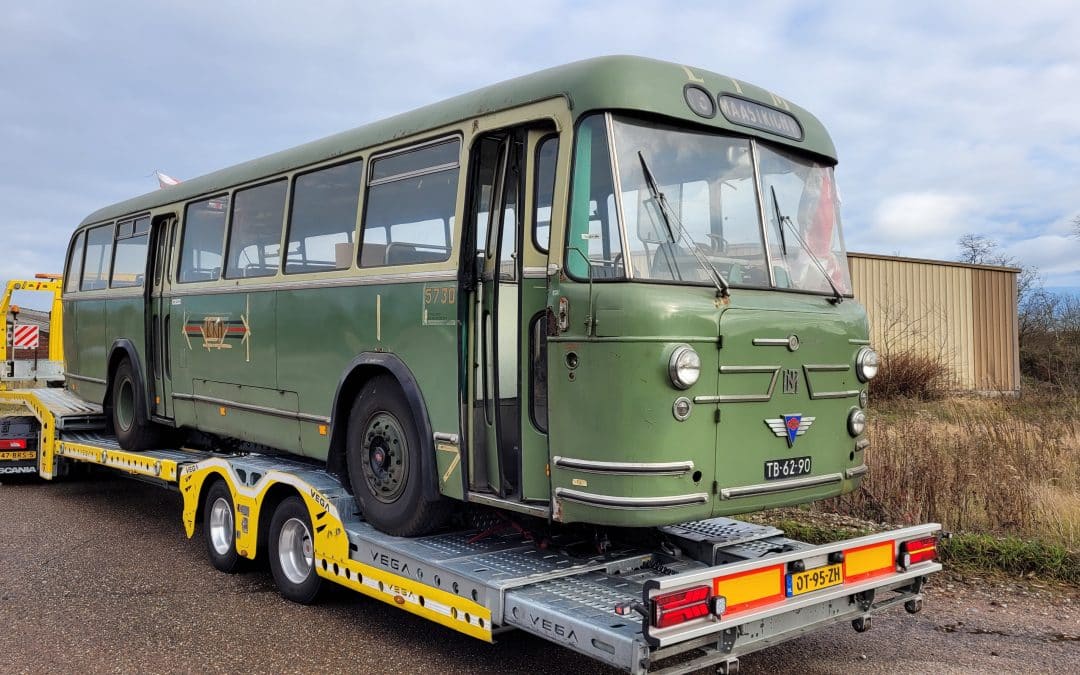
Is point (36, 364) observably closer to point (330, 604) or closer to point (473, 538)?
point (330, 604)

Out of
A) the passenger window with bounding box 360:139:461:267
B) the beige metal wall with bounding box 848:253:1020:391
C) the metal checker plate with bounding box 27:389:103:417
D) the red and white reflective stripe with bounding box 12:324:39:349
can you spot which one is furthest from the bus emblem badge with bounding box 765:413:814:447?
the red and white reflective stripe with bounding box 12:324:39:349

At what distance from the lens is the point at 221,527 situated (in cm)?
725

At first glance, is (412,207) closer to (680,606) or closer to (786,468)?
(786,468)

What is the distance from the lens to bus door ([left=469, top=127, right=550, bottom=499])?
5.04 meters

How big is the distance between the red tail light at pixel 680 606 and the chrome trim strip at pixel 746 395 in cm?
97

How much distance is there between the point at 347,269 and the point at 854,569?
3.72 metres

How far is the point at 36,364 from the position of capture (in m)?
14.3

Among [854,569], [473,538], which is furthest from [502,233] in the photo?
[854,569]

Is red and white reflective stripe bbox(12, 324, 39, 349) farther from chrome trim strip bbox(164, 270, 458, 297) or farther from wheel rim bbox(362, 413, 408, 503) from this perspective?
wheel rim bbox(362, 413, 408, 503)

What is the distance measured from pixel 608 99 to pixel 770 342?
1.51m

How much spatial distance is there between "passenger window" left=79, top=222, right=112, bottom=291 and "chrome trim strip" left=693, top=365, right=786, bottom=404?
8.13 meters

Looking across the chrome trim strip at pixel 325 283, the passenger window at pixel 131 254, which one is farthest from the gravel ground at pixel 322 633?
the passenger window at pixel 131 254

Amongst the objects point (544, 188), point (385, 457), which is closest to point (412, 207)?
point (544, 188)

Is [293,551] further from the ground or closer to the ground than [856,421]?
closer to the ground
